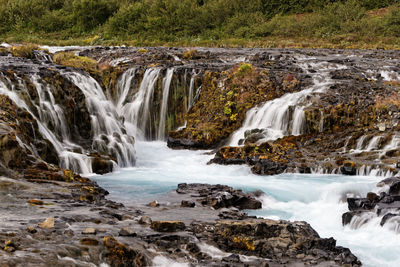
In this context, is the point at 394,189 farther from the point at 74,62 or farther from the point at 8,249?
the point at 74,62

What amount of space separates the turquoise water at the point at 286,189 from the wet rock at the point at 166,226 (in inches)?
114

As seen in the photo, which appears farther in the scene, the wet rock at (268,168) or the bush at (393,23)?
the bush at (393,23)

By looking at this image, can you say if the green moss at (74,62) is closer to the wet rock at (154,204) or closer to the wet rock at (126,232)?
the wet rock at (154,204)

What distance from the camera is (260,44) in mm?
42875

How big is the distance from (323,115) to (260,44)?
998 inches

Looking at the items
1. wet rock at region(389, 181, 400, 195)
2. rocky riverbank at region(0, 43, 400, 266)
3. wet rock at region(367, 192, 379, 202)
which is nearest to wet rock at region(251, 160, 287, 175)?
rocky riverbank at region(0, 43, 400, 266)

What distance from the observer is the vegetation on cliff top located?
44719 millimetres

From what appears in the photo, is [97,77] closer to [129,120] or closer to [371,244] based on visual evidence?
[129,120]

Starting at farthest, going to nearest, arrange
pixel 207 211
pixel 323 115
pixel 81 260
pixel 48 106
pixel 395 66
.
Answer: pixel 395 66
pixel 323 115
pixel 48 106
pixel 207 211
pixel 81 260

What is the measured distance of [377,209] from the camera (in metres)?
10.5

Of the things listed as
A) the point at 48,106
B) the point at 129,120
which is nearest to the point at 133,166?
the point at 48,106

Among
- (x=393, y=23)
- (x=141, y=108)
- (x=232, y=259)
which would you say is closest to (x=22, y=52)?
(x=141, y=108)

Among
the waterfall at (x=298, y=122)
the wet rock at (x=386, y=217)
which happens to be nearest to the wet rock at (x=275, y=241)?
the wet rock at (x=386, y=217)

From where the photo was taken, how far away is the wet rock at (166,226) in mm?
8695
